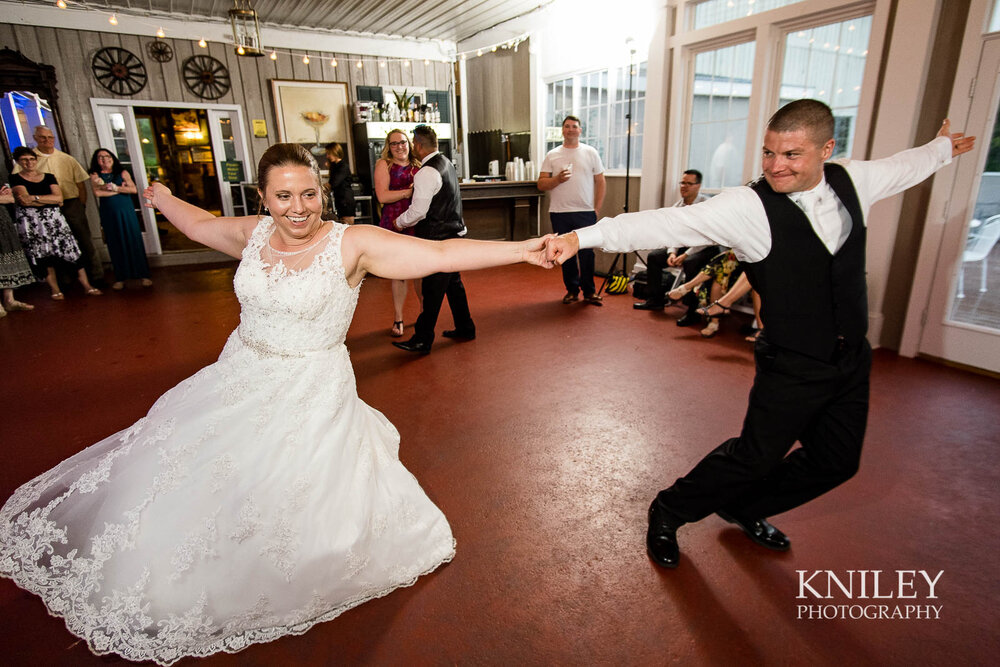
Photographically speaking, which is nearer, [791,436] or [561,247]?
[791,436]

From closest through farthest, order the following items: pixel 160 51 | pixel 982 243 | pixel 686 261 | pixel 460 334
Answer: pixel 982 243
pixel 460 334
pixel 686 261
pixel 160 51

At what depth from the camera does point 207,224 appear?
7.66 ft

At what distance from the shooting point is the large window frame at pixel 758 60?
14.1 ft

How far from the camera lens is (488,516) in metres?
2.48

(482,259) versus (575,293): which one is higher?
(482,259)

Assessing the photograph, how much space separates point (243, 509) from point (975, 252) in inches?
193

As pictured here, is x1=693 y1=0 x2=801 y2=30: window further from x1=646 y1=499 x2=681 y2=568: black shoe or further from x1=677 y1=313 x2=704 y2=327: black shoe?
x1=646 y1=499 x2=681 y2=568: black shoe

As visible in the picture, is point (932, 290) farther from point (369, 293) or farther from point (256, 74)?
point (256, 74)

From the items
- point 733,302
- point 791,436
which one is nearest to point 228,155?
point 733,302

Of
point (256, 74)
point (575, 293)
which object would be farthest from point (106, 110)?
point (575, 293)

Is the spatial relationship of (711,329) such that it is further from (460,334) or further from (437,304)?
(437,304)

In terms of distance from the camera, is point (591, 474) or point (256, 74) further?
point (256, 74)

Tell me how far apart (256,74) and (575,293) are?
692cm

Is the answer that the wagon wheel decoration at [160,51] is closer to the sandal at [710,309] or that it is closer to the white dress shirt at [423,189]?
the white dress shirt at [423,189]
